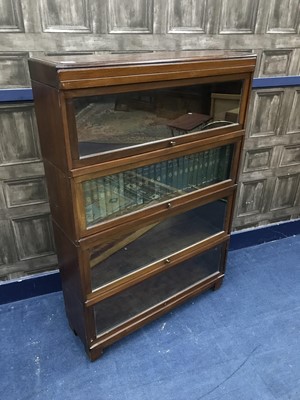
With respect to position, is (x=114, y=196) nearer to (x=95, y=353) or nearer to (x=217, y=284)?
(x=95, y=353)

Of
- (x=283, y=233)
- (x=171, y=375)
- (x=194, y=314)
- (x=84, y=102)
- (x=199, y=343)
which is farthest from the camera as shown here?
(x=283, y=233)

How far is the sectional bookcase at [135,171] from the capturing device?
3.81 feet

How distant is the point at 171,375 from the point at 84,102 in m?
1.29

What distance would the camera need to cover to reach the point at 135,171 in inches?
54.7

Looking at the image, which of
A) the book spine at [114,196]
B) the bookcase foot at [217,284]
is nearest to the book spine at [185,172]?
the book spine at [114,196]

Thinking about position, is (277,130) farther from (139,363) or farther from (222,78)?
(139,363)

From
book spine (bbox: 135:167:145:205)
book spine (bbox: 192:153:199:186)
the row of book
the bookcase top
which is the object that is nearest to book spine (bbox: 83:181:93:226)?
the row of book

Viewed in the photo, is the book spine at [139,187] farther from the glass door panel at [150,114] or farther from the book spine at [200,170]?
the book spine at [200,170]

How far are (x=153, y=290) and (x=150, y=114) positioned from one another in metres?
0.91

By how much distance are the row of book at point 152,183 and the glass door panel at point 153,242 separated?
128 millimetres

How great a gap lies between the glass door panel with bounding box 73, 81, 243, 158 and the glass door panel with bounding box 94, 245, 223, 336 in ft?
2.42

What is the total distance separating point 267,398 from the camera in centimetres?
148

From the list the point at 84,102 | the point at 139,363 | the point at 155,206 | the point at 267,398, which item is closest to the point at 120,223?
the point at 155,206

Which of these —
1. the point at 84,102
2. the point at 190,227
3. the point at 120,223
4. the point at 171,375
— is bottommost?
the point at 171,375
